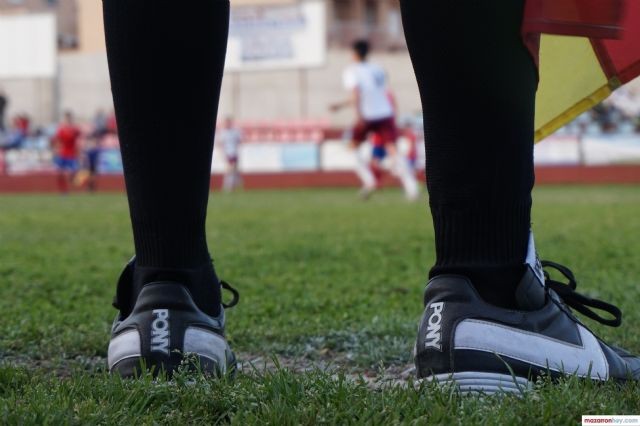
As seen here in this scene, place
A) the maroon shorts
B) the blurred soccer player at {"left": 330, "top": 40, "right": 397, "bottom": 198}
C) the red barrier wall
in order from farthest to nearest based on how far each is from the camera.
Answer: the red barrier wall < the maroon shorts < the blurred soccer player at {"left": 330, "top": 40, "right": 397, "bottom": 198}

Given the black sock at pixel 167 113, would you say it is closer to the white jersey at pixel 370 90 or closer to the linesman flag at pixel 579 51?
the linesman flag at pixel 579 51

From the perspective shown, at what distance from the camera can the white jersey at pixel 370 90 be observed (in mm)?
11617

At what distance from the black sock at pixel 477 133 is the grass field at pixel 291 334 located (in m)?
0.17

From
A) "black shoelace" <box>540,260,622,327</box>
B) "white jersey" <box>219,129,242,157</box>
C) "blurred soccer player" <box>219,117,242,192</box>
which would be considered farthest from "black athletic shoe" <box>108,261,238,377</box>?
"white jersey" <box>219,129,242,157</box>

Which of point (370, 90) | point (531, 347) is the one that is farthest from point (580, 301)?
point (370, 90)

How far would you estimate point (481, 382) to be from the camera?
3.44 feet

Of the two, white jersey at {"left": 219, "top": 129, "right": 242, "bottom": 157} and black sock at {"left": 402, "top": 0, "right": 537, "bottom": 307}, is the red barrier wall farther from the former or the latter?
black sock at {"left": 402, "top": 0, "right": 537, "bottom": 307}

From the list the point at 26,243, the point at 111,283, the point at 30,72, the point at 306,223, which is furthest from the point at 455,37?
the point at 30,72

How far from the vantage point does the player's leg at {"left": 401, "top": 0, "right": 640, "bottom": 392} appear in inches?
42.2

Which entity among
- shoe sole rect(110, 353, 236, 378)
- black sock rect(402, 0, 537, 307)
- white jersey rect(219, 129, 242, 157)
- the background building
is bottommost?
white jersey rect(219, 129, 242, 157)

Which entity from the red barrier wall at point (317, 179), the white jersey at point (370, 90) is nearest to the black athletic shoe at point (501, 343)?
the white jersey at point (370, 90)

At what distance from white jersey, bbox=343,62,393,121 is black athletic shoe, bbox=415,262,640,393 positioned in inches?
416

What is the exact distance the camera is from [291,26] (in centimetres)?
2217

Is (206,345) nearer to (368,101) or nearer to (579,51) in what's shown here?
(579,51)
